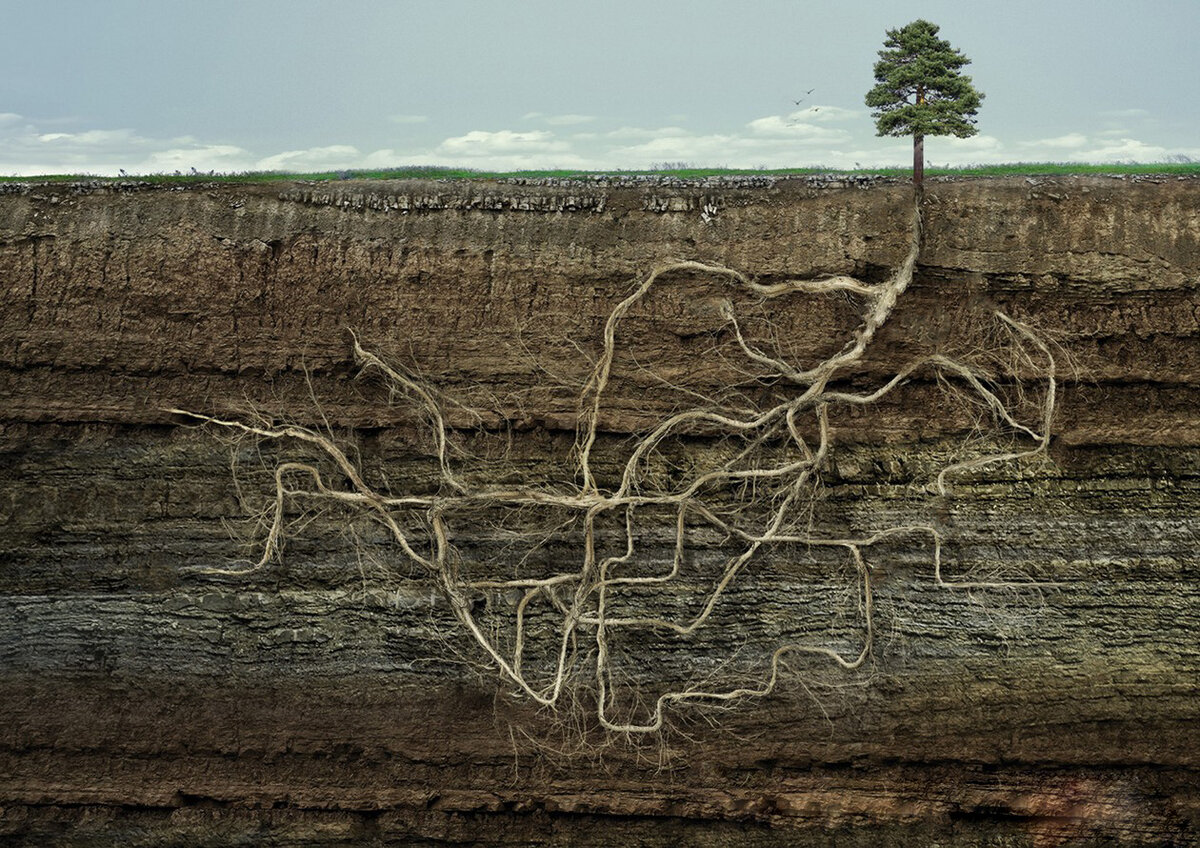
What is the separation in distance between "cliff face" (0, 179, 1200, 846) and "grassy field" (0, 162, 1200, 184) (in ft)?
1.12

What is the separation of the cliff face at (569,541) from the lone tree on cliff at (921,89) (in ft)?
1.00

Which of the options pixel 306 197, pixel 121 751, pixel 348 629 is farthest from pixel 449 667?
pixel 306 197

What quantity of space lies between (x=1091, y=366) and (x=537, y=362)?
2789mm

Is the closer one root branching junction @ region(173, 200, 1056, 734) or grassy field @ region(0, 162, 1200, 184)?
root branching junction @ region(173, 200, 1056, 734)

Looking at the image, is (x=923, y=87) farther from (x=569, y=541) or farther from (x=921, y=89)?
(x=569, y=541)

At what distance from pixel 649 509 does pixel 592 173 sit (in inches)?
77.4

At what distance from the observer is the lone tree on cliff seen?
4727mm

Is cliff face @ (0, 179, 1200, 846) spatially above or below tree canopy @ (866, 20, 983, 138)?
below

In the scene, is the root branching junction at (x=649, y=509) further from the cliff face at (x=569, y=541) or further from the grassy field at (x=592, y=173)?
the grassy field at (x=592, y=173)

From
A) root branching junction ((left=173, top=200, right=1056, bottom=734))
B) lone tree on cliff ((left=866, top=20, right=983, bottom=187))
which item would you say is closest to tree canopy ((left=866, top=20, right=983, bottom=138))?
lone tree on cliff ((left=866, top=20, right=983, bottom=187))

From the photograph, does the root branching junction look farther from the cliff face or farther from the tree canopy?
the tree canopy

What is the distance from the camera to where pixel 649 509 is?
487 cm

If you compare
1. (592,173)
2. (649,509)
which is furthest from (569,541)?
(592,173)

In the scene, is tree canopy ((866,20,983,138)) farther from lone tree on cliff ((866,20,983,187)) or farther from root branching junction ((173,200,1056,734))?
root branching junction ((173,200,1056,734))
